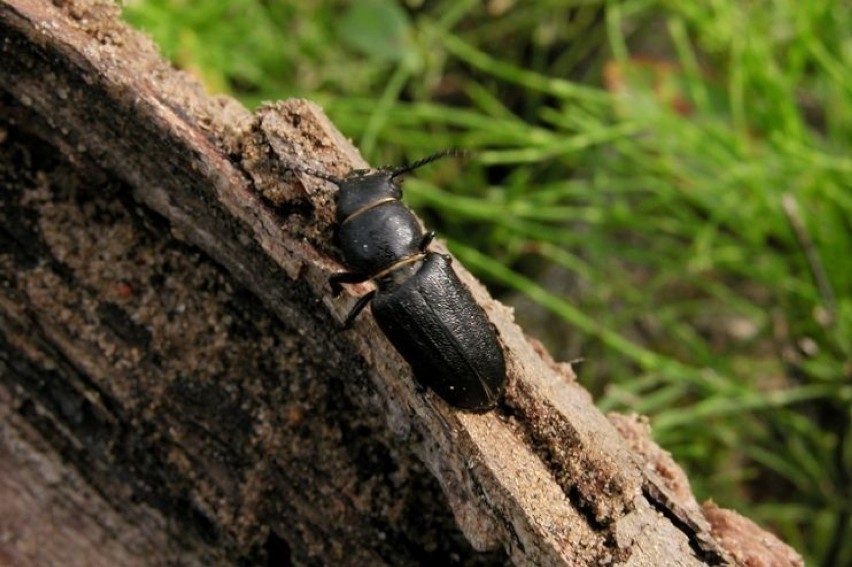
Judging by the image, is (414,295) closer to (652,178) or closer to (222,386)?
(222,386)

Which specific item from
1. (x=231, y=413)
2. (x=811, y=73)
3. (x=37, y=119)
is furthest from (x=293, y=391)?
(x=811, y=73)

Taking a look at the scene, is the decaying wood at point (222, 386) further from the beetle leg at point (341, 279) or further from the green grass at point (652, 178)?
the green grass at point (652, 178)

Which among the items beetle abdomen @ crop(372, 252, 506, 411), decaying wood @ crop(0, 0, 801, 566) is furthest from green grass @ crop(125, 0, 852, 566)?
decaying wood @ crop(0, 0, 801, 566)

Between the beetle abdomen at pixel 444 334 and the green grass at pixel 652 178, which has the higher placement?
the green grass at pixel 652 178

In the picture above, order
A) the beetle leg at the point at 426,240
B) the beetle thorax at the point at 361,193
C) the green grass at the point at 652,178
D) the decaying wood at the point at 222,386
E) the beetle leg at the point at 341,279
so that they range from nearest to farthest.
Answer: the decaying wood at the point at 222,386 < the beetle leg at the point at 341,279 < the beetle thorax at the point at 361,193 < the beetle leg at the point at 426,240 < the green grass at the point at 652,178

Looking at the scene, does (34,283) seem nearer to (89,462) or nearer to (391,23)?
(89,462)

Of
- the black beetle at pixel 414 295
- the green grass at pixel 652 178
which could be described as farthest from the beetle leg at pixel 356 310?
the green grass at pixel 652 178

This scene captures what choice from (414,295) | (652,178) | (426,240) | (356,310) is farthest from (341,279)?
(652,178)
